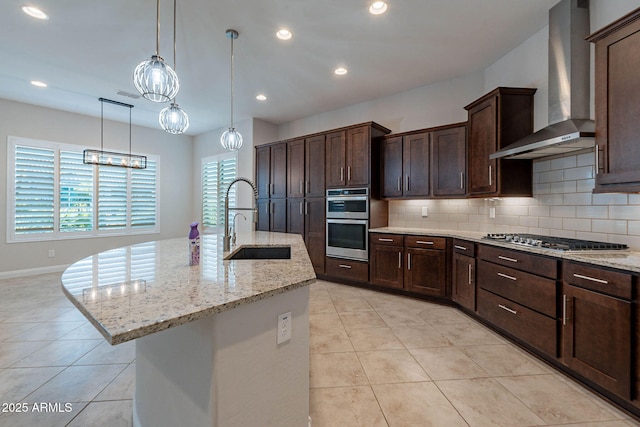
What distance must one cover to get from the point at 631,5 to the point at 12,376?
5.26 meters

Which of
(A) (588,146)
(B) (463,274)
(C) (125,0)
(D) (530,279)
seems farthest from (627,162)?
(C) (125,0)

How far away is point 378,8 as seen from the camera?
246 centimetres

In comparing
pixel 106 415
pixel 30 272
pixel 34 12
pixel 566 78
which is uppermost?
pixel 34 12

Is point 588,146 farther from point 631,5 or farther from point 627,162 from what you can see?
point 631,5

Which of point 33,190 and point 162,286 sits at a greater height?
point 33,190

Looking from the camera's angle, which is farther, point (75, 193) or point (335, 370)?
point (75, 193)

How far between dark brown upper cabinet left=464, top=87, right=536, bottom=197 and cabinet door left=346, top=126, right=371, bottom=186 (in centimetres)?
151

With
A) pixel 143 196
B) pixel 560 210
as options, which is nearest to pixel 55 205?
pixel 143 196

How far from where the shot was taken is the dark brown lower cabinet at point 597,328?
1.61 m

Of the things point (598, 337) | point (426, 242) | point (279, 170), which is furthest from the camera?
point (279, 170)

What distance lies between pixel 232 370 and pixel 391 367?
151 cm

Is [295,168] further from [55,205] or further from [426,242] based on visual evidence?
[55,205]

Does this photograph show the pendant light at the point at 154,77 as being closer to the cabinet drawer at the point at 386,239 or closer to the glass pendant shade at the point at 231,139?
the glass pendant shade at the point at 231,139

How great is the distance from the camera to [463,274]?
121 inches
